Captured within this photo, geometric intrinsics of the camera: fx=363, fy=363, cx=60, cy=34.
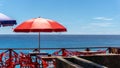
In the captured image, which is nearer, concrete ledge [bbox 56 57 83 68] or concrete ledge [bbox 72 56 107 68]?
concrete ledge [bbox 72 56 107 68]

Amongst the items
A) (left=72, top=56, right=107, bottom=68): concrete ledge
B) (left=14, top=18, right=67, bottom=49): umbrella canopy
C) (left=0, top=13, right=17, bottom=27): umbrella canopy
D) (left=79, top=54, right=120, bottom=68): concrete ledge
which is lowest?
(left=79, top=54, right=120, bottom=68): concrete ledge

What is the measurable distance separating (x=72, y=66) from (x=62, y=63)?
79 cm

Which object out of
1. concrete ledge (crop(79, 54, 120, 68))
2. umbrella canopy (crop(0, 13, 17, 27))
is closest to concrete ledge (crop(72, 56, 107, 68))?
concrete ledge (crop(79, 54, 120, 68))

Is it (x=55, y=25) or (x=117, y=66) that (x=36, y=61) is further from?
(x=117, y=66)

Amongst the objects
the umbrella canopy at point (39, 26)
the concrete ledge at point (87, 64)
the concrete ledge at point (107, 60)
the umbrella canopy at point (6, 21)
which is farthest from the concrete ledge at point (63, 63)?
the umbrella canopy at point (6, 21)

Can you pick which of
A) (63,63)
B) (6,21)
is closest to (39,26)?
(6,21)

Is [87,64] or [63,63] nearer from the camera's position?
[87,64]

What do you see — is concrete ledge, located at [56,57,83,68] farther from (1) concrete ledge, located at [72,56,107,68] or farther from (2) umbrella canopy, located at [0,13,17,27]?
(2) umbrella canopy, located at [0,13,17,27]

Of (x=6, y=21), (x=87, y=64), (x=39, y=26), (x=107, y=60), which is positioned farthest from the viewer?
(x=6, y=21)

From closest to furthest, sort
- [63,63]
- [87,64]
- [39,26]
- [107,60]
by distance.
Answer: [87,64], [63,63], [107,60], [39,26]

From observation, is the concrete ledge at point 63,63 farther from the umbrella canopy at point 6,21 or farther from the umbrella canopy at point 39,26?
the umbrella canopy at point 6,21

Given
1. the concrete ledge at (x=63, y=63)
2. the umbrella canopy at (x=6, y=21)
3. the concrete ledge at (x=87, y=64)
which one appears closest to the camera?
the concrete ledge at (x=87, y=64)

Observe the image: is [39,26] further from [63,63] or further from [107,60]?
[63,63]

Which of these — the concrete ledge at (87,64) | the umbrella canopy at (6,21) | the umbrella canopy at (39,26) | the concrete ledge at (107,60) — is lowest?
the concrete ledge at (107,60)
